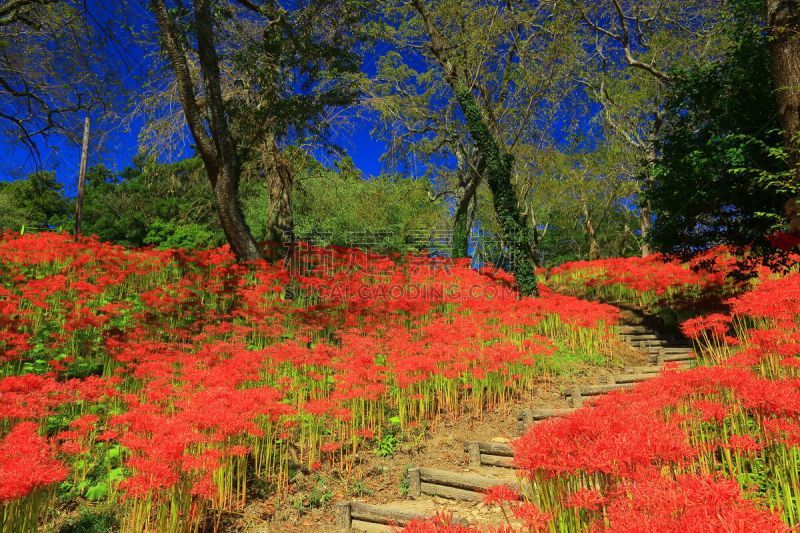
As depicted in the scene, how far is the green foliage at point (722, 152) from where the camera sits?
31.6 feet

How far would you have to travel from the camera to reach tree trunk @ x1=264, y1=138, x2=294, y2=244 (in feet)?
51.1

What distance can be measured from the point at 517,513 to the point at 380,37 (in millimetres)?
18596

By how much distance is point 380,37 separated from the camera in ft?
59.0

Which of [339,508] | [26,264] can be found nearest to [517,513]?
[339,508]

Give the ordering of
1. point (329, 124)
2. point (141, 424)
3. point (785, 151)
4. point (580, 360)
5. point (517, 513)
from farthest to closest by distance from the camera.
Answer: point (329, 124)
point (580, 360)
point (785, 151)
point (141, 424)
point (517, 513)

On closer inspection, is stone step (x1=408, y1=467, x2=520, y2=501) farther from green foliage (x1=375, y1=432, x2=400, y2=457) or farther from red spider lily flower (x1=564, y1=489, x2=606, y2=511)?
red spider lily flower (x1=564, y1=489, x2=606, y2=511)

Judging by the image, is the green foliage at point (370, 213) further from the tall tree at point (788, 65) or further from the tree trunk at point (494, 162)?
the tall tree at point (788, 65)

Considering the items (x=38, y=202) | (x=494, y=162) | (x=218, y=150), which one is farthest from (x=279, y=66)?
(x=38, y=202)

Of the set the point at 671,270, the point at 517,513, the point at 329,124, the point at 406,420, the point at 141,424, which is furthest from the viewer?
the point at 329,124

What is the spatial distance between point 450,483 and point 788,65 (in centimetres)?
884

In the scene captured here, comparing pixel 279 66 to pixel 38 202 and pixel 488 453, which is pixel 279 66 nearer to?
pixel 488 453

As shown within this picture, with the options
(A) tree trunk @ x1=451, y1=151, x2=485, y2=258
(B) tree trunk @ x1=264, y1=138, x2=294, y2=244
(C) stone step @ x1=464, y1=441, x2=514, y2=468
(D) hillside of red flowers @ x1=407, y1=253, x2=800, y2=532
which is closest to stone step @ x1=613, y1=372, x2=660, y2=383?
(D) hillside of red flowers @ x1=407, y1=253, x2=800, y2=532

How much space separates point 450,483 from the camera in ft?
16.6

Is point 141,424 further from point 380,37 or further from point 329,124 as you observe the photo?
point 380,37
